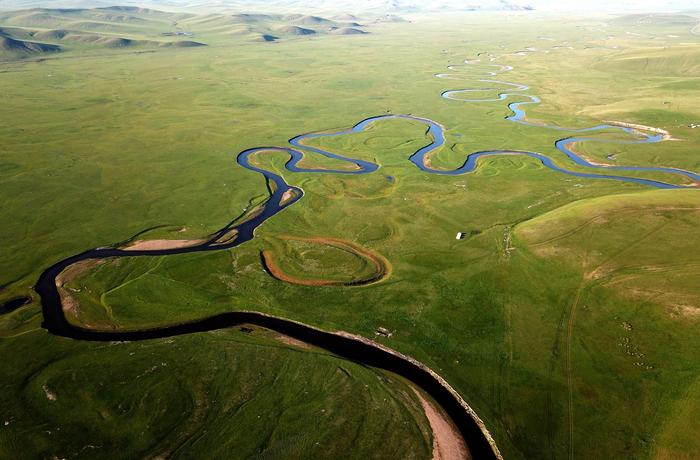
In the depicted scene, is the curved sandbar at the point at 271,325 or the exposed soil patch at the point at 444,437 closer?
the exposed soil patch at the point at 444,437

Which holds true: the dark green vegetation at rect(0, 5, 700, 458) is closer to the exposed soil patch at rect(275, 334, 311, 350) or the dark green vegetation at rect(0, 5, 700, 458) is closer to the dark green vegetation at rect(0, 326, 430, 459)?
the dark green vegetation at rect(0, 326, 430, 459)

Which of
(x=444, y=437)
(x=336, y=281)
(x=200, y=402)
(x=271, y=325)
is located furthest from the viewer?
(x=336, y=281)

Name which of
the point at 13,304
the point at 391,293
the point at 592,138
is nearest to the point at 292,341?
the point at 391,293

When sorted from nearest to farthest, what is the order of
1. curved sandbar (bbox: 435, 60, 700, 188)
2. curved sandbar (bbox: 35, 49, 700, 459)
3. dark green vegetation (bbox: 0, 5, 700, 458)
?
1. dark green vegetation (bbox: 0, 5, 700, 458)
2. curved sandbar (bbox: 35, 49, 700, 459)
3. curved sandbar (bbox: 435, 60, 700, 188)

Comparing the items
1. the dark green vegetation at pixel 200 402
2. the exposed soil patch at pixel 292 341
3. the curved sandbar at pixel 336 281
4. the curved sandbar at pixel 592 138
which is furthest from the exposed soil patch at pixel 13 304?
the curved sandbar at pixel 592 138

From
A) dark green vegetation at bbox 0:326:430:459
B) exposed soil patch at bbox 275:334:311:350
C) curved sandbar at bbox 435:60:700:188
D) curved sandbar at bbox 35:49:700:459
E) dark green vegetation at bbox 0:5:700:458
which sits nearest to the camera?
dark green vegetation at bbox 0:326:430:459

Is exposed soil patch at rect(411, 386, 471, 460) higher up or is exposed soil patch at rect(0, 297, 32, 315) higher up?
exposed soil patch at rect(0, 297, 32, 315)

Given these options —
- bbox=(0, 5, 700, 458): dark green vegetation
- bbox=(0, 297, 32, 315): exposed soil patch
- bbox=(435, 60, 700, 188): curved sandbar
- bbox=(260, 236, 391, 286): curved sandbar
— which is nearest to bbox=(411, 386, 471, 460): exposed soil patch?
bbox=(0, 5, 700, 458): dark green vegetation

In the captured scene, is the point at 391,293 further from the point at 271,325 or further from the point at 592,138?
the point at 592,138

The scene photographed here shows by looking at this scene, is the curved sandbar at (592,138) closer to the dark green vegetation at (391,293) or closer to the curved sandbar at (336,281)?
the dark green vegetation at (391,293)

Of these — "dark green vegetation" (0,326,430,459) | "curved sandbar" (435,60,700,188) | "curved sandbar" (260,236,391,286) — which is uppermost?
"curved sandbar" (435,60,700,188)

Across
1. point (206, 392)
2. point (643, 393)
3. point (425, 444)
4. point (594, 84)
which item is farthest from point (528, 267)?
point (594, 84)
